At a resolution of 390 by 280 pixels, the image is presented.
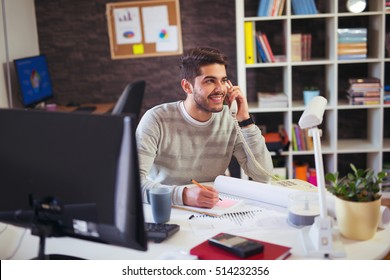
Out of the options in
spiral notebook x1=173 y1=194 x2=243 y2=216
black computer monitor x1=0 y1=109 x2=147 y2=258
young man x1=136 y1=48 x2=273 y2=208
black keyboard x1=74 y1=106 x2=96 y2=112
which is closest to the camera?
black computer monitor x1=0 y1=109 x2=147 y2=258

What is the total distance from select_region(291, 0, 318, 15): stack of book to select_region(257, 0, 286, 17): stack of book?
93 millimetres

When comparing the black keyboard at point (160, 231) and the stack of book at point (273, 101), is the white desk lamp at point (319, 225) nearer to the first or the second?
the black keyboard at point (160, 231)

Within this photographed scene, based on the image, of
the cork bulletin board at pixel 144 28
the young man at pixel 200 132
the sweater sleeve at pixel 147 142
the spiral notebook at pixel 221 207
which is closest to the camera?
the spiral notebook at pixel 221 207

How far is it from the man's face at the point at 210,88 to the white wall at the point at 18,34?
75.8 inches

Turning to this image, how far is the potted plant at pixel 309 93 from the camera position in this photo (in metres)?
3.73

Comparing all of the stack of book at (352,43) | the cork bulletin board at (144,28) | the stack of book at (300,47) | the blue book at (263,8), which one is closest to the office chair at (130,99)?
the cork bulletin board at (144,28)

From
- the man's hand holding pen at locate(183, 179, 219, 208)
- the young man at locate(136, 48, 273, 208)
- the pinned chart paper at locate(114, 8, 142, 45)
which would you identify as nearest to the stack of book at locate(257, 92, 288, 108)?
the pinned chart paper at locate(114, 8, 142, 45)

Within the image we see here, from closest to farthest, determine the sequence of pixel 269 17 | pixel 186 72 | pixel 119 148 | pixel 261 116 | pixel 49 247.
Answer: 1. pixel 119 148
2. pixel 49 247
3. pixel 186 72
4. pixel 269 17
5. pixel 261 116

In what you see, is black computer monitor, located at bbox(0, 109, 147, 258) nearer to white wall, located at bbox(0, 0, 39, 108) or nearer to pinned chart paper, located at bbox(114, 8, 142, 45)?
white wall, located at bbox(0, 0, 39, 108)

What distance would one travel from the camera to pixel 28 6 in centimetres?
409

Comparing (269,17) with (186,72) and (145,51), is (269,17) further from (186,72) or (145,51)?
(186,72)

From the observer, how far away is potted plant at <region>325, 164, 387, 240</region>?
145cm

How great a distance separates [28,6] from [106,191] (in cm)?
327
